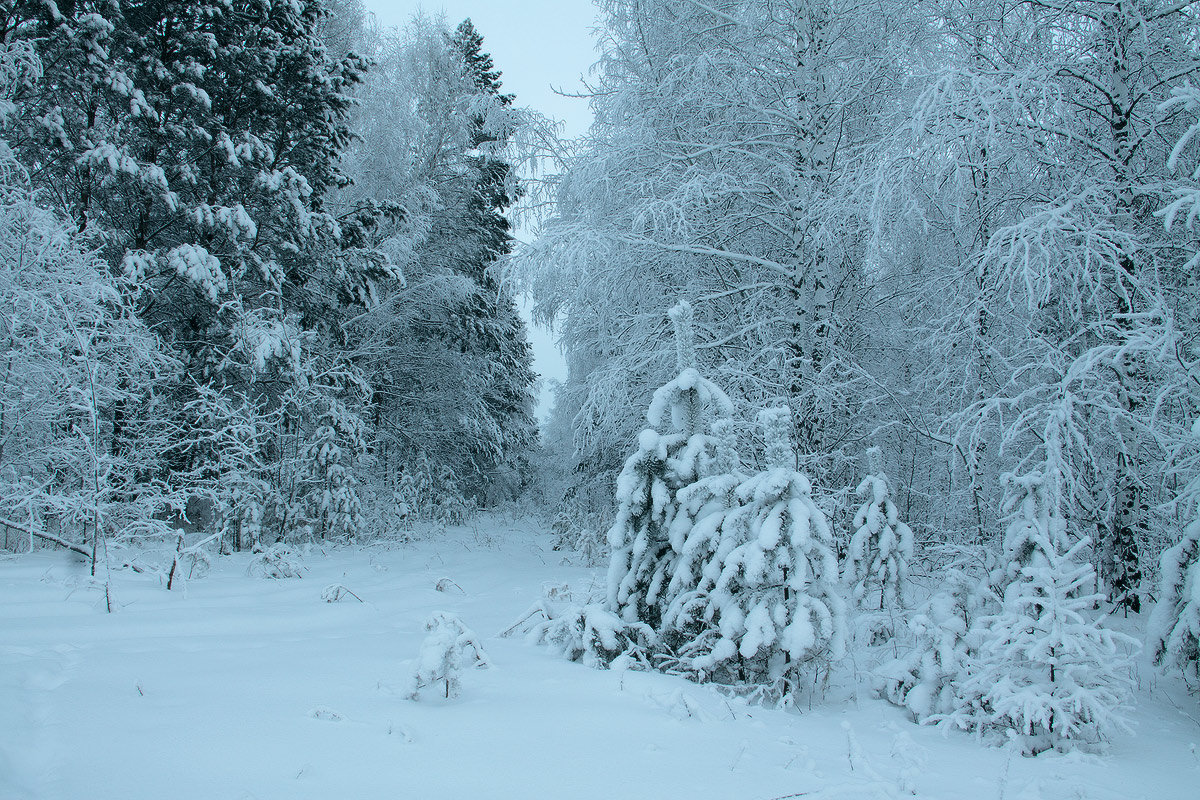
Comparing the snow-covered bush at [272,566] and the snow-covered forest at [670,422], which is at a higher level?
the snow-covered forest at [670,422]

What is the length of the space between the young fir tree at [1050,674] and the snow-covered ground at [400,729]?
0.57 ft

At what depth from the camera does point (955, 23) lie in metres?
6.66

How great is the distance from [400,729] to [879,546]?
13.3 ft

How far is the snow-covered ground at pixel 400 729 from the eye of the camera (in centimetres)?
211

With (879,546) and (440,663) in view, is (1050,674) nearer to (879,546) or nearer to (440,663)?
(879,546)

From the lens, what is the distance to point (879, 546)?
16.9 ft

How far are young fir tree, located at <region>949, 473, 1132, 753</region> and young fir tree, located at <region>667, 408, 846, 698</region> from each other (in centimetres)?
77

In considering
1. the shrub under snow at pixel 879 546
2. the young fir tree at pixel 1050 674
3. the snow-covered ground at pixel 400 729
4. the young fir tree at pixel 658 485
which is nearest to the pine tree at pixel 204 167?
the snow-covered ground at pixel 400 729

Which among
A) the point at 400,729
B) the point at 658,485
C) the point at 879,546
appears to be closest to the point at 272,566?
the point at 658,485

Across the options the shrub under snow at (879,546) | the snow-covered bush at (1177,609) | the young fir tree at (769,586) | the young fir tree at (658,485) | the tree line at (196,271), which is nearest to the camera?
the young fir tree at (769,586)

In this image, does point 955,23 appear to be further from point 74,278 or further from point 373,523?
point 373,523

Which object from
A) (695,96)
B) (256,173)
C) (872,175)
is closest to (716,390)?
(872,175)

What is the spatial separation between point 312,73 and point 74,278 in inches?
217

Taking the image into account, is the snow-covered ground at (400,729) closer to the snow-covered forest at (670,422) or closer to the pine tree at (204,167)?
the snow-covered forest at (670,422)
